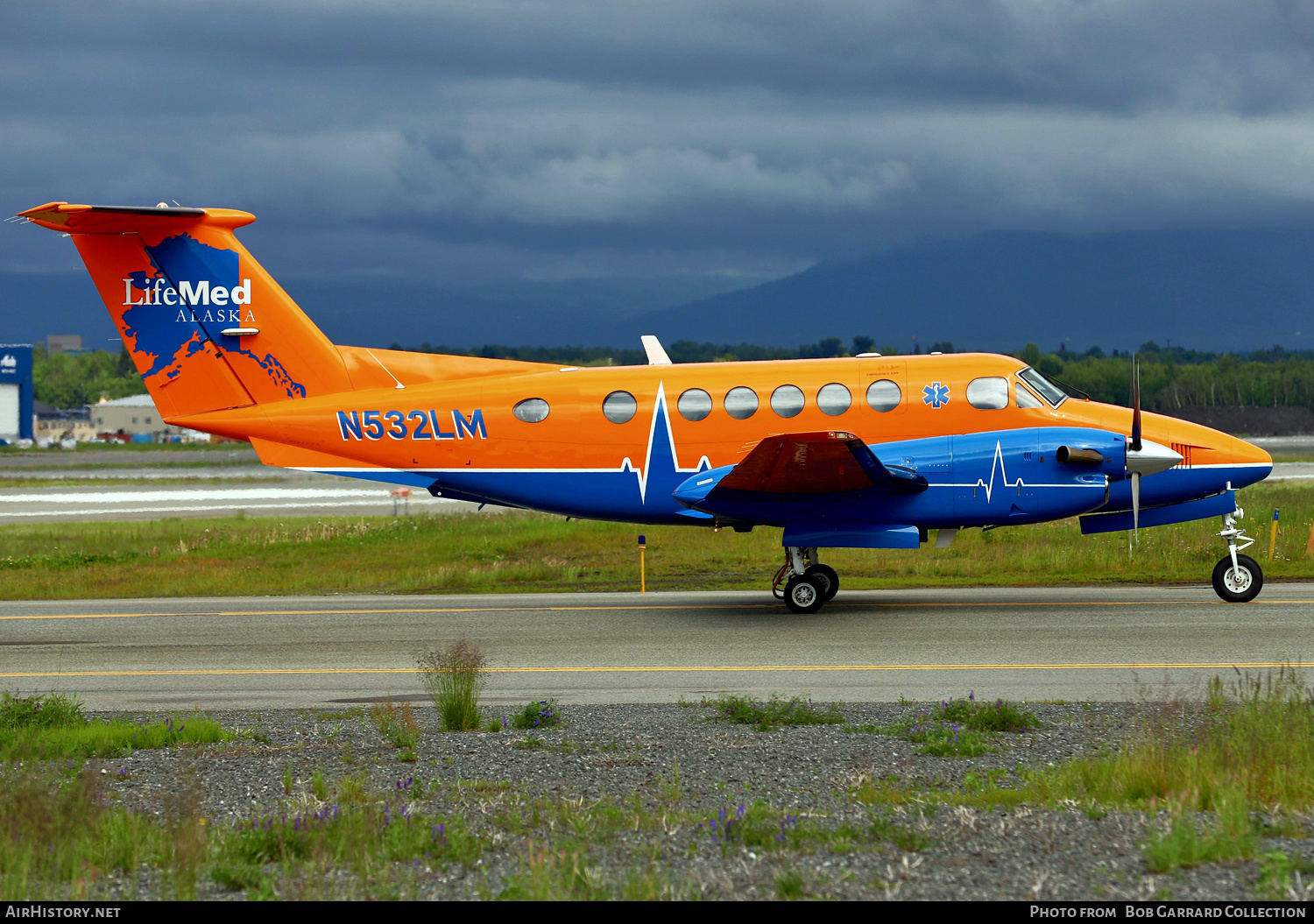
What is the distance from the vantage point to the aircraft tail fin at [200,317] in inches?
784

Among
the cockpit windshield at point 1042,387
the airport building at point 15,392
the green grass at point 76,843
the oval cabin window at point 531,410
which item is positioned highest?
the airport building at point 15,392

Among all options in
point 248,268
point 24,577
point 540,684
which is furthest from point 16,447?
point 540,684

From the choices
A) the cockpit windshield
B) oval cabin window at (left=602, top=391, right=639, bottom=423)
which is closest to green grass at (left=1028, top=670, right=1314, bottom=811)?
the cockpit windshield

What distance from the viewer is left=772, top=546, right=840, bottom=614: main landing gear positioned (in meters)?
19.1

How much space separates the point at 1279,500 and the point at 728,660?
3048 centimetres

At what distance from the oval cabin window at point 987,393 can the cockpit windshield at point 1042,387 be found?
442mm

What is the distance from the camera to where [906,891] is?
247 inches

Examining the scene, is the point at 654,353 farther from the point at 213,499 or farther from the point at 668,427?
the point at 213,499

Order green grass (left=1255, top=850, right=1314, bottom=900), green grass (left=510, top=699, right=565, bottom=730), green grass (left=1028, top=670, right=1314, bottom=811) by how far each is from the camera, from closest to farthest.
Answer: green grass (left=1255, top=850, right=1314, bottom=900), green grass (left=1028, top=670, right=1314, bottom=811), green grass (left=510, top=699, right=565, bottom=730)

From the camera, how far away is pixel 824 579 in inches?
767

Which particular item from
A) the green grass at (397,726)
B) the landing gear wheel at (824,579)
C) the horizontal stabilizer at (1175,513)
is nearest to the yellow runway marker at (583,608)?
the landing gear wheel at (824,579)

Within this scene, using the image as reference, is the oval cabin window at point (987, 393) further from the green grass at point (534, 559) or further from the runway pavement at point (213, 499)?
the runway pavement at point (213, 499)

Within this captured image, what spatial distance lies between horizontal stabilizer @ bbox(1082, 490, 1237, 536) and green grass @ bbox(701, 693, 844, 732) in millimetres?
9424

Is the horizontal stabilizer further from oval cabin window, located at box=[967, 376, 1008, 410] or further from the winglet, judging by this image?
the winglet
